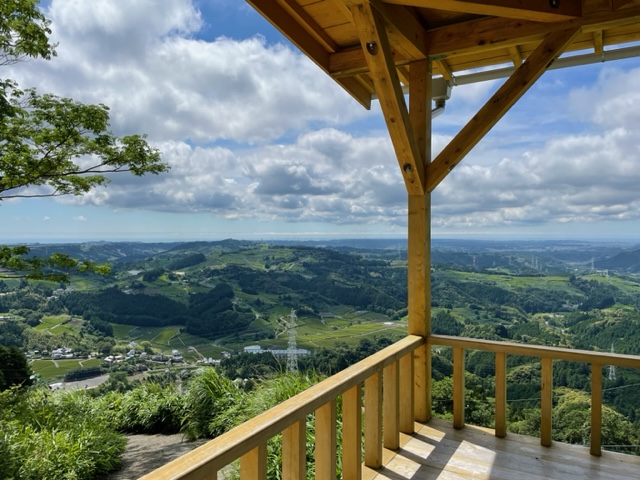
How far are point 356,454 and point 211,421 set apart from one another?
12.2ft

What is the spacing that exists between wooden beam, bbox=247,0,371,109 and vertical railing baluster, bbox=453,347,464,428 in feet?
7.13

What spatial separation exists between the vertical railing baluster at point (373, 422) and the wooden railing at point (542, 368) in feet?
2.59

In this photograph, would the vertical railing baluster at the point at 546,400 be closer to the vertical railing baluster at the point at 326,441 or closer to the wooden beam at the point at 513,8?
the vertical railing baluster at the point at 326,441

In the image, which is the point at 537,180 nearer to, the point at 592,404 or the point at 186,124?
the point at 592,404

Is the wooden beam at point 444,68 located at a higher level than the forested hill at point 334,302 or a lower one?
higher

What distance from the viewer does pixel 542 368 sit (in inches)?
107

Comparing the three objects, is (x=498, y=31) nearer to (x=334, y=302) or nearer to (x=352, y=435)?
(x=352, y=435)

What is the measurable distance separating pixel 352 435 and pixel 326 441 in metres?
0.27

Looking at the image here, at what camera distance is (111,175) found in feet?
25.0

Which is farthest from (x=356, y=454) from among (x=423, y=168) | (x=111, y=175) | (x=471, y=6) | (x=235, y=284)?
(x=235, y=284)

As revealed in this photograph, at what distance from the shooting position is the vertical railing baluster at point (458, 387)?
294 centimetres

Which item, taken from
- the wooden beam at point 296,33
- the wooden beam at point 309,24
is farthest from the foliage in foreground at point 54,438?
the wooden beam at point 309,24

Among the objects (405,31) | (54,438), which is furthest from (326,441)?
(54,438)

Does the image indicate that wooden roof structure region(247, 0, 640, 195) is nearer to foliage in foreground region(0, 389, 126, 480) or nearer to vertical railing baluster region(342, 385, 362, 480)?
vertical railing baluster region(342, 385, 362, 480)
